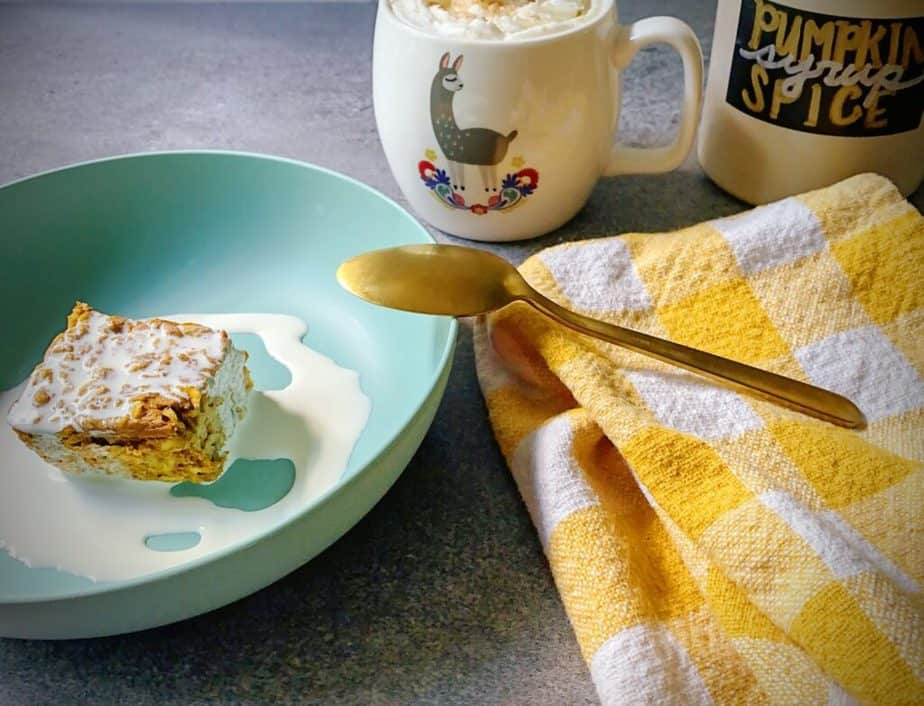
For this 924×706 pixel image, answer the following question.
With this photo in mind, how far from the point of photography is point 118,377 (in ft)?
1.54

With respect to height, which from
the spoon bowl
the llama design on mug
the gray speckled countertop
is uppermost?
the llama design on mug

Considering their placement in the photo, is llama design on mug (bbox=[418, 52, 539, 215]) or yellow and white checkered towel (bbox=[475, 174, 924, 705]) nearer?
yellow and white checkered towel (bbox=[475, 174, 924, 705])

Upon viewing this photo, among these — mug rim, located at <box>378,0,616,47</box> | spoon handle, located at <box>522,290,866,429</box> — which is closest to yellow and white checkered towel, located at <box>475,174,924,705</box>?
spoon handle, located at <box>522,290,866,429</box>

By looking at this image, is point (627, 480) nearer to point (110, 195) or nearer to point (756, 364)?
point (756, 364)

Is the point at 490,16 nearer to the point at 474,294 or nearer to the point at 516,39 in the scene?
the point at 516,39

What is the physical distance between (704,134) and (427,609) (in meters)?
0.40

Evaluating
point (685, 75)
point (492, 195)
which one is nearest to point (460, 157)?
point (492, 195)

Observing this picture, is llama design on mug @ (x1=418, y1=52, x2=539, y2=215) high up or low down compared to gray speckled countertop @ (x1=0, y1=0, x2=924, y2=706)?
up

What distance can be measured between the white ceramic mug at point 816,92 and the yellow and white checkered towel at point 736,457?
0.04 meters

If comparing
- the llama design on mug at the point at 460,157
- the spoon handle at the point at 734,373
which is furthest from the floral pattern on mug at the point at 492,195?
the spoon handle at the point at 734,373

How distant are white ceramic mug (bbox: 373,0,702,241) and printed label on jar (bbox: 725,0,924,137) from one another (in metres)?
0.04

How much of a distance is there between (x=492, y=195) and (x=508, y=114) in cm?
6

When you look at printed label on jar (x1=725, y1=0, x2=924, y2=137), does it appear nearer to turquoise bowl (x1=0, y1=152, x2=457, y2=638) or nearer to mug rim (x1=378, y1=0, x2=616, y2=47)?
mug rim (x1=378, y1=0, x2=616, y2=47)

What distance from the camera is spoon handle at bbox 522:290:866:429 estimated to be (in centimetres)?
43
